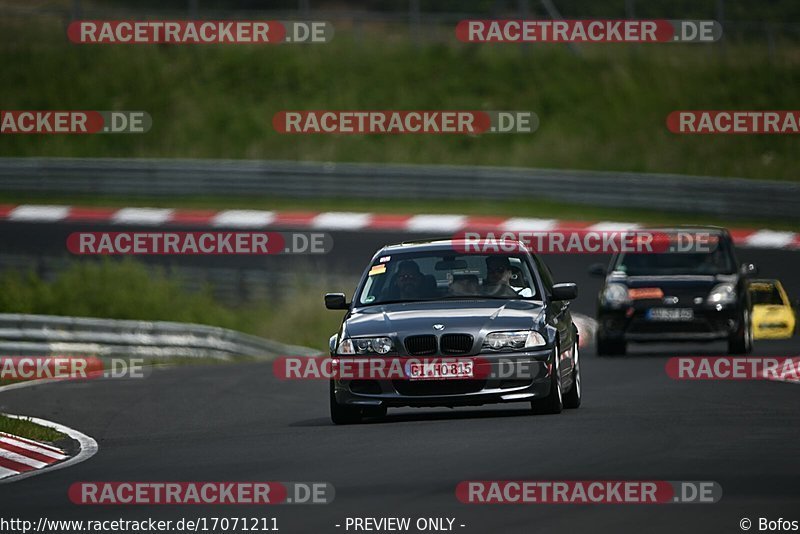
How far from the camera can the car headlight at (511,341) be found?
13266mm

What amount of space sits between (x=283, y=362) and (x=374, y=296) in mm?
8352

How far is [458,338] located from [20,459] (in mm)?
3246

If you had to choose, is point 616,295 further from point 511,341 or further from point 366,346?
point 366,346

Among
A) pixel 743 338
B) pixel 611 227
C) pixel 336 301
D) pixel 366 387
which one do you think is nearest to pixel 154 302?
pixel 611 227

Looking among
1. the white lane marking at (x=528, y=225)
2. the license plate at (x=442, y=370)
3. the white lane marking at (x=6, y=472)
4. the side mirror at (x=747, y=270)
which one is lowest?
the white lane marking at (x=6, y=472)

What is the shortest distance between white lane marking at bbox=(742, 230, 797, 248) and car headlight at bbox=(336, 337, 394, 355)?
18501mm

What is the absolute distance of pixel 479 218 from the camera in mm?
34219

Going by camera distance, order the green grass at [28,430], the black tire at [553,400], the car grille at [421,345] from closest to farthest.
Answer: the car grille at [421,345] < the black tire at [553,400] < the green grass at [28,430]

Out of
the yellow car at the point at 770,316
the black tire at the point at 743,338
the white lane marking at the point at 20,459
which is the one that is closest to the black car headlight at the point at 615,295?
the black tire at the point at 743,338

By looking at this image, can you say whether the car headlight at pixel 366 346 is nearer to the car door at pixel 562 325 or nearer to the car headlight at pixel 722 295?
the car door at pixel 562 325

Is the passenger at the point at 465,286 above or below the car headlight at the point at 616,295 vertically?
below

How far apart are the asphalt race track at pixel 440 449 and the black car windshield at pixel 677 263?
1.99m

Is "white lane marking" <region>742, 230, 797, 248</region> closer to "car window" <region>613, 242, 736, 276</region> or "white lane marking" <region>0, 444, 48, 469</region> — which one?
"car window" <region>613, 242, 736, 276</region>

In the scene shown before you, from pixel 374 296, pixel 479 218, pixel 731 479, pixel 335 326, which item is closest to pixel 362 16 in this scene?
pixel 479 218
